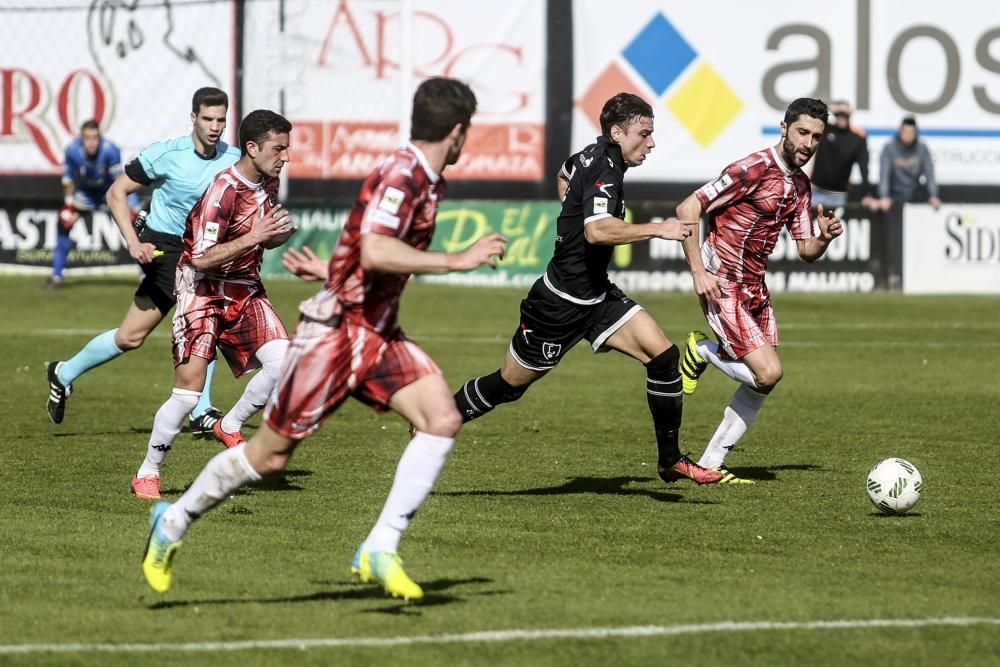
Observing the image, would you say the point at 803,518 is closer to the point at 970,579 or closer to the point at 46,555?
the point at 970,579

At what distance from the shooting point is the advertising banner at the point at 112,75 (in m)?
31.1

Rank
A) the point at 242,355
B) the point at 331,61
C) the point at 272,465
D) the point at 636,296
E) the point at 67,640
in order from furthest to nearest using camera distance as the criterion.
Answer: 1. the point at 331,61
2. the point at 636,296
3. the point at 242,355
4. the point at 272,465
5. the point at 67,640

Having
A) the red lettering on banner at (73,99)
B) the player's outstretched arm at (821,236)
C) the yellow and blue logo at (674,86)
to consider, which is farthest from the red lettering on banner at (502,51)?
the player's outstretched arm at (821,236)

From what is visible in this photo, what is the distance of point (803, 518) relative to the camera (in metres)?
9.23

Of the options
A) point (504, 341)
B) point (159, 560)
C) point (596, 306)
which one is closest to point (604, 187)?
point (596, 306)

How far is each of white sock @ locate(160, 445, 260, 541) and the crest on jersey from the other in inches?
43.2

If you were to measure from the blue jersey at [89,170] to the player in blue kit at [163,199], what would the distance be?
13565 mm

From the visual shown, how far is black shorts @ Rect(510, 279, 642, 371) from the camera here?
10062 mm

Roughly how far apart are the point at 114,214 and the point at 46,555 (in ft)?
11.5

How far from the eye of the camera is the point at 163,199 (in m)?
11.4

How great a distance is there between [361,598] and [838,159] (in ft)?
67.0

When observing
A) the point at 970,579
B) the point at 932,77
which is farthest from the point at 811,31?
the point at 970,579

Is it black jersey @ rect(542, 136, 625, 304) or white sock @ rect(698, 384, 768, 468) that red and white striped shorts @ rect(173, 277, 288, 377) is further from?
white sock @ rect(698, 384, 768, 468)

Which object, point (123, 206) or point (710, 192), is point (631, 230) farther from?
point (123, 206)
